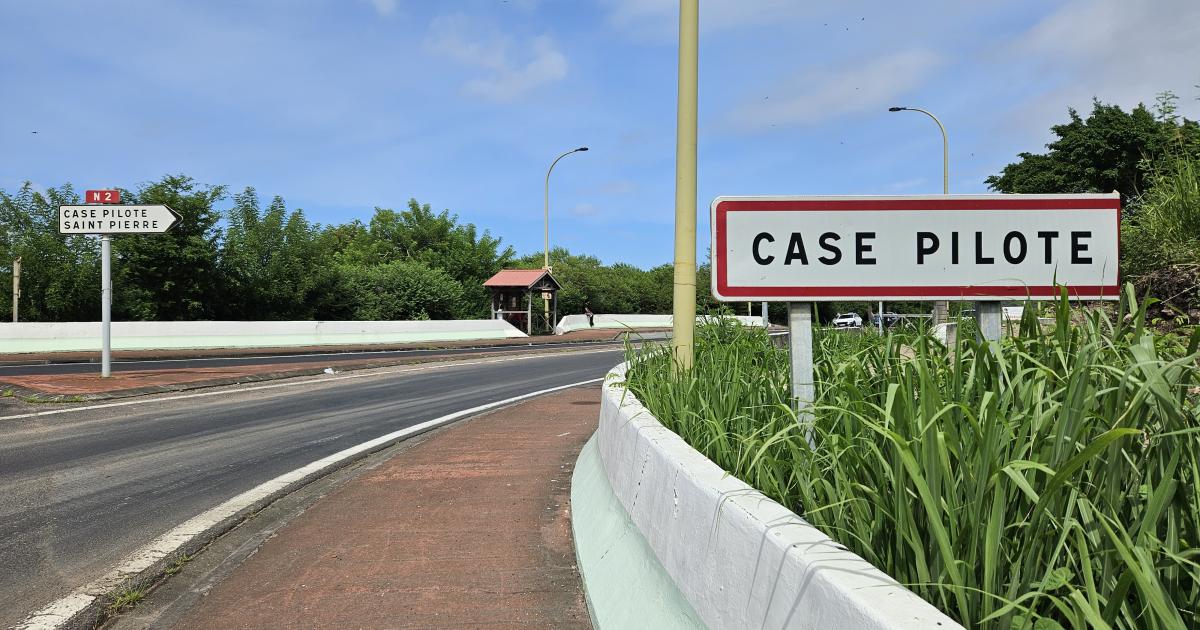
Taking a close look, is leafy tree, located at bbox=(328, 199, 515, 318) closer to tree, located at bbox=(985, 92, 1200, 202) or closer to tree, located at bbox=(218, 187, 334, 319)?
tree, located at bbox=(218, 187, 334, 319)

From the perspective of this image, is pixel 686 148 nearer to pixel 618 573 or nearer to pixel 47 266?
pixel 618 573

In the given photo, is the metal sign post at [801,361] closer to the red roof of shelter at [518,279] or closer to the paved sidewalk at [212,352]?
the paved sidewalk at [212,352]

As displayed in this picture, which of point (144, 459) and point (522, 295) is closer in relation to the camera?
point (144, 459)

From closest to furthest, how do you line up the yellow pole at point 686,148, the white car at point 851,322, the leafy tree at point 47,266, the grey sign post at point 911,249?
1. the grey sign post at point 911,249
2. the white car at point 851,322
3. the yellow pole at point 686,148
4. the leafy tree at point 47,266

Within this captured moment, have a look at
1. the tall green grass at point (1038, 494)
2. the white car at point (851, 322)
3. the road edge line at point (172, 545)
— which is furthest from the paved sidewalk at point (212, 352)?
the tall green grass at point (1038, 494)

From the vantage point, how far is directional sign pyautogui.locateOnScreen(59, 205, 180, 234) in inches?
612

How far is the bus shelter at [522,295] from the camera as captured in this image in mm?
47469

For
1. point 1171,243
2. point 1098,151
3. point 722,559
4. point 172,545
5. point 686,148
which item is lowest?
point 172,545

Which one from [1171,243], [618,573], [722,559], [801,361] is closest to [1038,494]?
[722,559]

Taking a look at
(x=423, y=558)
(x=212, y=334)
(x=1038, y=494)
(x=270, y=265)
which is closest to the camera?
(x=1038, y=494)

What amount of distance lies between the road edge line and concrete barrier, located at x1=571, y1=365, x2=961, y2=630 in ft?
8.17

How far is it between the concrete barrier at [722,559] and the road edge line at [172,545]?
249 centimetres

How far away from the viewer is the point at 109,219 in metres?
15.6

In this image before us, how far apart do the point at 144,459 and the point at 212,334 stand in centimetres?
2159
